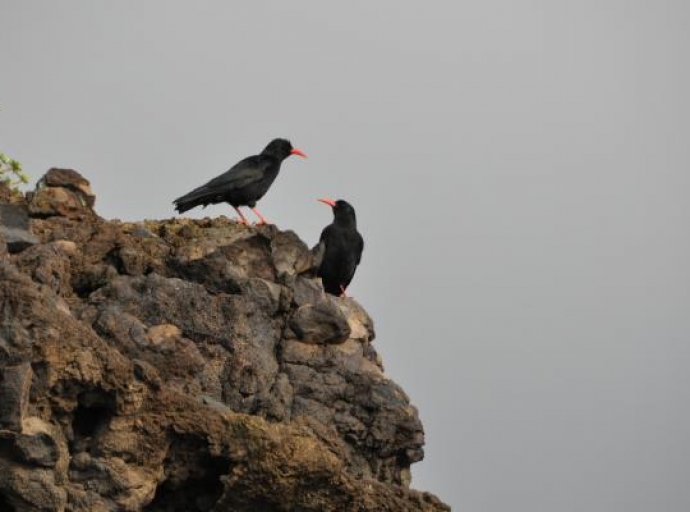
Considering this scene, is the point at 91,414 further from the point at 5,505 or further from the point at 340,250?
the point at 340,250

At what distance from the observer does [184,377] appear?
1405 cm

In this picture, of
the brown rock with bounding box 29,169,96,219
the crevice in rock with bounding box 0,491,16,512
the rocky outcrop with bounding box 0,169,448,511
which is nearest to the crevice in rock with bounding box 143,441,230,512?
the rocky outcrop with bounding box 0,169,448,511

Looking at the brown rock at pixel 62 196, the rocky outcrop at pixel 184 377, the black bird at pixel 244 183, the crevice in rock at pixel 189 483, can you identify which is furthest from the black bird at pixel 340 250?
the crevice in rock at pixel 189 483

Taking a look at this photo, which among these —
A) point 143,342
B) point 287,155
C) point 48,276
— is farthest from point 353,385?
point 287,155

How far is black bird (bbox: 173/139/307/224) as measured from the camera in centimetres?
2131

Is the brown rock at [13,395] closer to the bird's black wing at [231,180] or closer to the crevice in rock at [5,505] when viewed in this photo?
the crevice in rock at [5,505]

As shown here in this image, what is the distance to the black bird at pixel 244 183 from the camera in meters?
21.3

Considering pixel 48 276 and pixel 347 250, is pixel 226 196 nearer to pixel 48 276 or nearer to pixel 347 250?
pixel 347 250

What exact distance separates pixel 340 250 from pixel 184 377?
352 inches

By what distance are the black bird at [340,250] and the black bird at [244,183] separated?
138 cm

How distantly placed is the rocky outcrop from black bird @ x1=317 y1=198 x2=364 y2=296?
4016 mm

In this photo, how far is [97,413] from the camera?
12.5 m

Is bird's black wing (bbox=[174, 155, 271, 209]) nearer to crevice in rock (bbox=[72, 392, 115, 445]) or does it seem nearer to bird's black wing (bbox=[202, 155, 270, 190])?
bird's black wing (bbox=[202, 155, 270, 190])

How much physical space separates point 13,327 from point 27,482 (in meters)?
1.41
